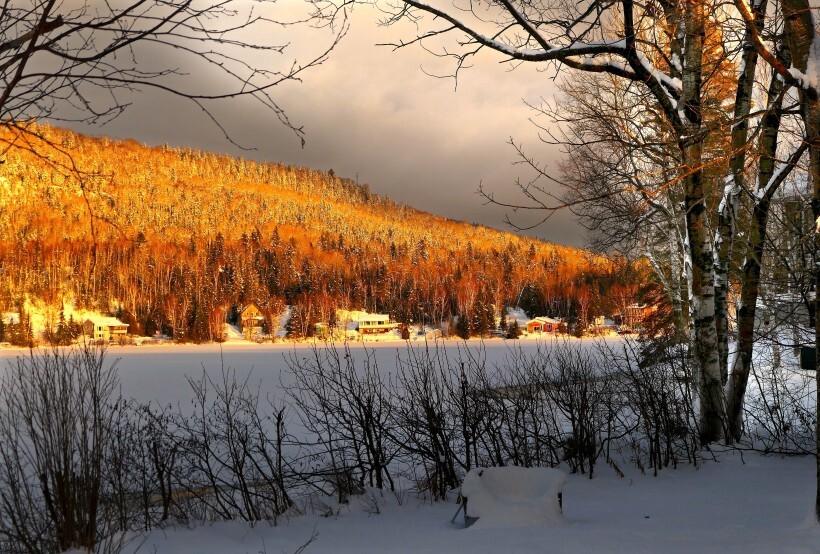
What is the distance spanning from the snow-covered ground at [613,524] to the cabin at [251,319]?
75.1m

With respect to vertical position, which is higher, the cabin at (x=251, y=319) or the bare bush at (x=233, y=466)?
the cabin at (x=251, y=319)

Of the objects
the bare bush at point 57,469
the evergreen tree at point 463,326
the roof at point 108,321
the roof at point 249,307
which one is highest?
the roof at point 249,307

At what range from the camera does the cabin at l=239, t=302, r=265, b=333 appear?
79.5m

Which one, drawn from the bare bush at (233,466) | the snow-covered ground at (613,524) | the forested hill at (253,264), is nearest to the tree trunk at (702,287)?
the snow-covered ground at (613,524)

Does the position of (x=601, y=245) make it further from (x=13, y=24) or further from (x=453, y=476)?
(x=13, y=24)

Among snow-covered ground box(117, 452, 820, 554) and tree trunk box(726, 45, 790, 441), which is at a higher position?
tree trunk box(726, 45, 790, 441)

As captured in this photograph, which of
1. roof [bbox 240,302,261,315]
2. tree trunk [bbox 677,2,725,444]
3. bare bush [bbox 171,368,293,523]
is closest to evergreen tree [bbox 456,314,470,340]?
roof [bbox 240,302,261,315]

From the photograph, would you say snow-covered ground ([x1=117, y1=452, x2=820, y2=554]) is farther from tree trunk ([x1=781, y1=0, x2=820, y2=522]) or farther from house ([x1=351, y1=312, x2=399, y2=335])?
house ([x1=351, y1=312, x2=399, y2=335])

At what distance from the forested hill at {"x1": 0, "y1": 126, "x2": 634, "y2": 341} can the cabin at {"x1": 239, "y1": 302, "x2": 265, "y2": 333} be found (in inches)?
75.0

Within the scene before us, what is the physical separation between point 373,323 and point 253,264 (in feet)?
90.7

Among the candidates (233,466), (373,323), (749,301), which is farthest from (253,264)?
(749,301)

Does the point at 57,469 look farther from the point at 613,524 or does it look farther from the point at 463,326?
the point at 463,326

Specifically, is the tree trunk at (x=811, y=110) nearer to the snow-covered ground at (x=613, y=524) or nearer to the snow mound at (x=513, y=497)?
the snow-covered ground at (x=613, y=524)

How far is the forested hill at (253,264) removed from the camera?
80375mm
